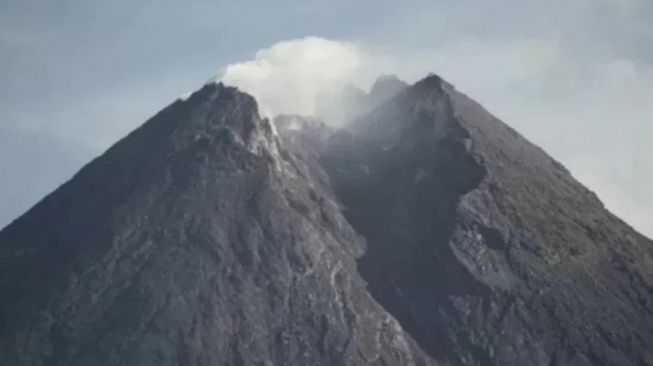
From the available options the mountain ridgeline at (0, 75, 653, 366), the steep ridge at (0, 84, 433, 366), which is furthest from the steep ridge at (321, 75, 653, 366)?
the steep ridge at (0, 84, 433, 366)

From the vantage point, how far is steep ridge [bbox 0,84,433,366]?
158 metres

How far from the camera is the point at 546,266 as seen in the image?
178500 mm

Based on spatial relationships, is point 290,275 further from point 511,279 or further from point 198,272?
point 511,279

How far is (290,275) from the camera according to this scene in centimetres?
16988

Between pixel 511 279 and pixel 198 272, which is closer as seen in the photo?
pixel 198 272

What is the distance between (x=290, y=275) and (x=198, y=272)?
15.7 metres

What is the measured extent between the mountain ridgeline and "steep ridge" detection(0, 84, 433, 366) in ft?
1.02

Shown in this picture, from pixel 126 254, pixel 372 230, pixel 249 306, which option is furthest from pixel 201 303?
pixel 372 230

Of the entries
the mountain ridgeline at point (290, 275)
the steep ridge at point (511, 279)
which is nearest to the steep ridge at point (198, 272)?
the mountain ridgeline at point (290, 275)

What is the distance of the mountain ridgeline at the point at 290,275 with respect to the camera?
6304 inches

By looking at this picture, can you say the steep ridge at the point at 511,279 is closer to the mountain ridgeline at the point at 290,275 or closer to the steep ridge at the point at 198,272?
the mountain ridgeline at the point at 290,275

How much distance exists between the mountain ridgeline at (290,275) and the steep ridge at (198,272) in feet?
1.02

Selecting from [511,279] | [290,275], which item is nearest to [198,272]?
[290,275]

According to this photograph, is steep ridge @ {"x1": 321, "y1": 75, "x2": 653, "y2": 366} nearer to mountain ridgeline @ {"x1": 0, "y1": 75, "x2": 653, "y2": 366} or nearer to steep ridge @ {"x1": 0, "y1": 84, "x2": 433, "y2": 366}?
mountain ridgeline @ {"x1": 0, "y1": 75, "x2": 653, "y2": 366}
